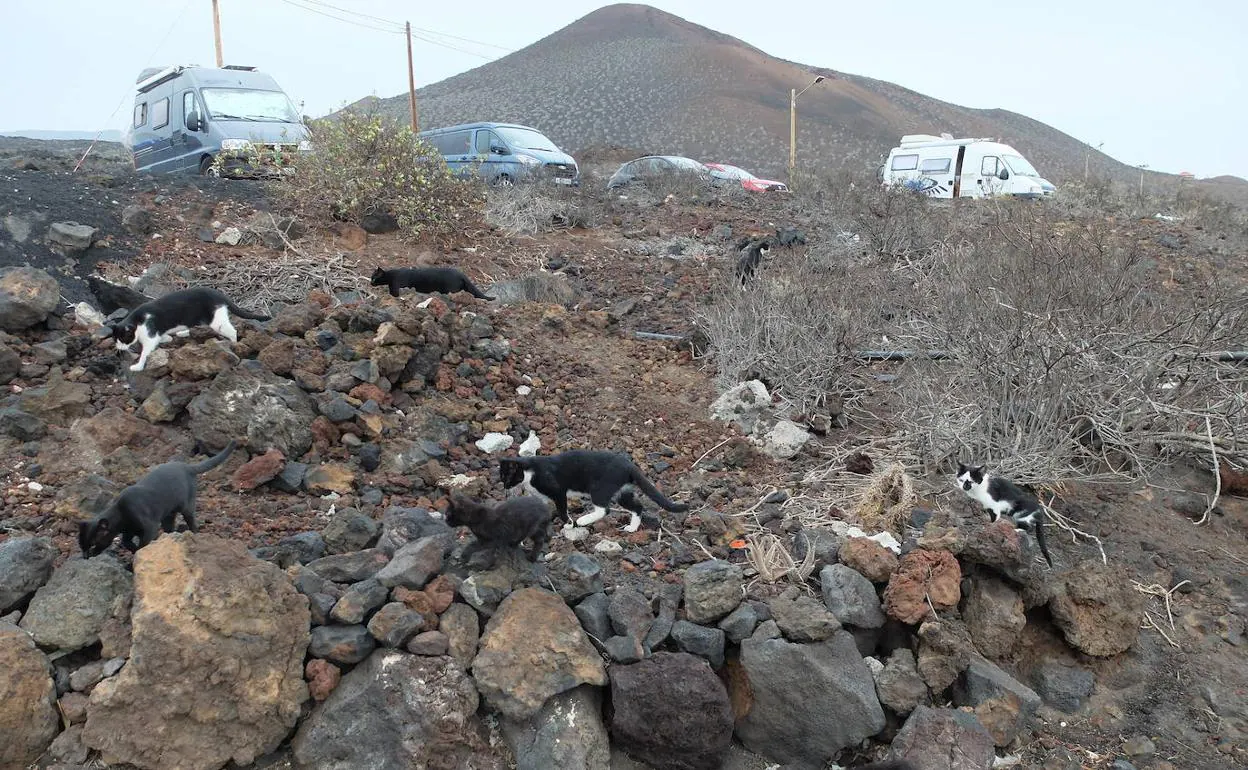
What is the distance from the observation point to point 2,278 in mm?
5285

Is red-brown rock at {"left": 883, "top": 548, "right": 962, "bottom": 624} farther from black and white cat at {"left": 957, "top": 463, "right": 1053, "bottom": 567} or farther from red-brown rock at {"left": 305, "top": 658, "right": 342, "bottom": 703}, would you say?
red-brown rock at {"left": 305, "top": 658, "right": 342, "bottom": 703}

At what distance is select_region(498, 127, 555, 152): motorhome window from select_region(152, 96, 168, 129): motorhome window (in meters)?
5.73

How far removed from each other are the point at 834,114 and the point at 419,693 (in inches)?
2332

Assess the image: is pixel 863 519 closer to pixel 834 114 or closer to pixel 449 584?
pixel 449 584

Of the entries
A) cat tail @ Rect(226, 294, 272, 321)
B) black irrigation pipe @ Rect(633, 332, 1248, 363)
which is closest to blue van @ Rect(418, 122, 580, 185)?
black irrigation pipe @ Rect(633, 332, 1248, 363)

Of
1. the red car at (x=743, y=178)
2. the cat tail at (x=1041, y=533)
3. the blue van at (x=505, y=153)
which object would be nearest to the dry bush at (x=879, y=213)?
the red car at (x=743, y=178)

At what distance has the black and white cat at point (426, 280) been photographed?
274 inches

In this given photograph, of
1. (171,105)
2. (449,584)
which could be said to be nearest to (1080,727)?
(449,584)

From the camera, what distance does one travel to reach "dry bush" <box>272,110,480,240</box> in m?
9.04

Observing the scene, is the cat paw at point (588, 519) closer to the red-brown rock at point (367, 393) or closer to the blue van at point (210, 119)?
the red-brown rock at point (367, 393)

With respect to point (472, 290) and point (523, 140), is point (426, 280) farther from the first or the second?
point (523, 140)

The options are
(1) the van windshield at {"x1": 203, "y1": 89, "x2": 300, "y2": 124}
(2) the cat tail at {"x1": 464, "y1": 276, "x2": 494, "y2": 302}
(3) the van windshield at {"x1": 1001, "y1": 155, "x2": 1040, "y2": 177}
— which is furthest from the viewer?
(3) the van windshield at {"x1": 1001, "y1": 155, "x2": 1040, "y2": 177}

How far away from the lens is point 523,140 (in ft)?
51.6

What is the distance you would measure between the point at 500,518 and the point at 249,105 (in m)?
11.9
